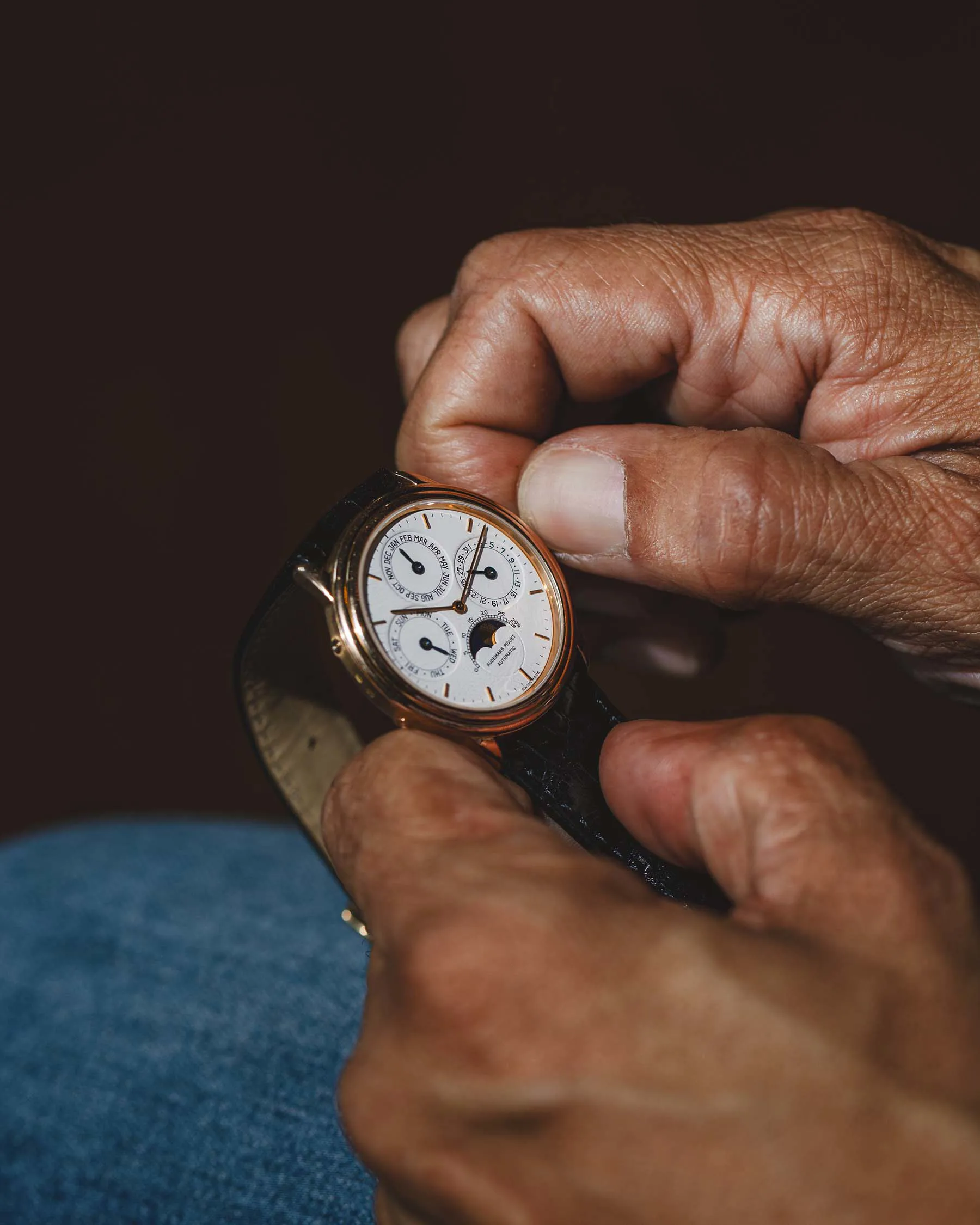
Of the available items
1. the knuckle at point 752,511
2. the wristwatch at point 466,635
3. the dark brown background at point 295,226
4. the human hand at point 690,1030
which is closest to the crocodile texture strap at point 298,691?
the wristwatch at point 466,635

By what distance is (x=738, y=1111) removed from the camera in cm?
63

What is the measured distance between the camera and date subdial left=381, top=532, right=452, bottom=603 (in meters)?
1.21

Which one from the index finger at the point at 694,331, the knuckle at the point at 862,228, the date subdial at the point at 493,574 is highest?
the knuckle at the point at 862,228

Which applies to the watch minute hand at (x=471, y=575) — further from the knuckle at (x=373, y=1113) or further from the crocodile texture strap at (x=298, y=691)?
the knuckle at (x=373, y=1113)

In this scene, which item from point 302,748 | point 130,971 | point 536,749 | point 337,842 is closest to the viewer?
point 337,842

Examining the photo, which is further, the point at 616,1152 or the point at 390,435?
the point at 390,435

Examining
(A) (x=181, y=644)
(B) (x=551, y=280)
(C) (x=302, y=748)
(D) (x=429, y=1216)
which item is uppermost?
(B) (x=551, y=280)

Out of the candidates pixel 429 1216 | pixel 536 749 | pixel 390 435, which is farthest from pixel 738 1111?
pixel 390 435

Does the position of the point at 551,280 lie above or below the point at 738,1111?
above

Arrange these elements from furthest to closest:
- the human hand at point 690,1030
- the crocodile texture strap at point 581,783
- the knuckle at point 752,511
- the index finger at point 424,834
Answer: the crocodile texture strap at point 581,783 < the knuckle at point 752,511 < the index finger at point 424,834 < the human hand at point 690,1030

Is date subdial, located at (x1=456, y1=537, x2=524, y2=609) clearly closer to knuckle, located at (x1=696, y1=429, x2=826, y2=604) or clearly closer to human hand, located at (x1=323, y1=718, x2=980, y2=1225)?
knuckle, located at (x1=696, y1=429, x2=826, y2=604)

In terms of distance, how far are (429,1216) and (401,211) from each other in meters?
2.66

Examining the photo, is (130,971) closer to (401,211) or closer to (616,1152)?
(616,1152)

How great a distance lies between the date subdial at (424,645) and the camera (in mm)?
1175
